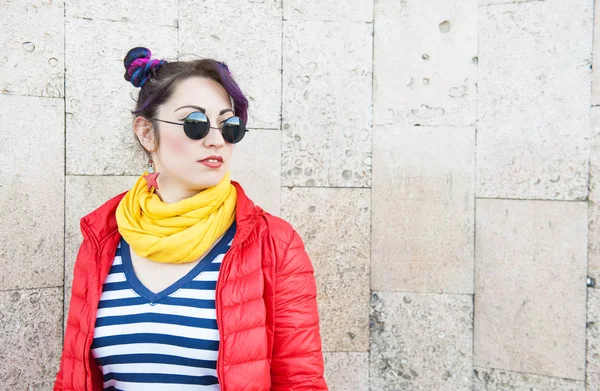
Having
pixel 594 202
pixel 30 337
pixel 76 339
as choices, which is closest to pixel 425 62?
pixel 594 202

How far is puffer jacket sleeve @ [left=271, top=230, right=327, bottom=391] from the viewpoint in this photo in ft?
5.09

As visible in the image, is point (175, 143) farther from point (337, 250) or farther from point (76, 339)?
point (337, 250)

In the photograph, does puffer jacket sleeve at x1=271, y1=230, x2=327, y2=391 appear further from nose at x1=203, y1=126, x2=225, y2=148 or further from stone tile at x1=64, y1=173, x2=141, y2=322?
stone tile at x1=64, y1=173, x2=141, y2=322

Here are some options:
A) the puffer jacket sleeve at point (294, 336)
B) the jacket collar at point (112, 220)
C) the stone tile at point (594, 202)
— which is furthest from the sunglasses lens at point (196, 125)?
the stone tile at point (594, 202)

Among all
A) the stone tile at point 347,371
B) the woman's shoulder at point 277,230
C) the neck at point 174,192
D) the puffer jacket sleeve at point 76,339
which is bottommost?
the stone tile at point 347,371

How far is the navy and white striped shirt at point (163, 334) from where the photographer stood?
150cm

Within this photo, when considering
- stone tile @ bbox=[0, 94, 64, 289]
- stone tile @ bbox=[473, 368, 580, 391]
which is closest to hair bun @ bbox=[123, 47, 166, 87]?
stone tile @ bbox=[0, 94, 64, 289]

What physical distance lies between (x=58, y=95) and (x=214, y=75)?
1387 mm

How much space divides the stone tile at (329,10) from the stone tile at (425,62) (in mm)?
78

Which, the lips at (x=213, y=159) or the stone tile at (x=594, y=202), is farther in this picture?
the stone tile at (x=594, y=202)

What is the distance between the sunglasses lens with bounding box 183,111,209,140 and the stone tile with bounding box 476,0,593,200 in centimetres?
174

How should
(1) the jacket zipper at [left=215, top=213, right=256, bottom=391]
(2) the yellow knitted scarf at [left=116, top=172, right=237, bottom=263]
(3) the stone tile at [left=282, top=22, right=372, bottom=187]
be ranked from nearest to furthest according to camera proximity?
(1) the jacket zipper at [left=215, top=213, right=256, bottom=391] → (2) the yellow knitted scarf at [left=116, top=172, right=237, bottom=263] → (3) the stone tile at [left=282, top=22, right=372, bottom=187]

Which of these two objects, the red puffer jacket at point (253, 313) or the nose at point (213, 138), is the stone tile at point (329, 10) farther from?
the red puffer jacket at point (253, 313)

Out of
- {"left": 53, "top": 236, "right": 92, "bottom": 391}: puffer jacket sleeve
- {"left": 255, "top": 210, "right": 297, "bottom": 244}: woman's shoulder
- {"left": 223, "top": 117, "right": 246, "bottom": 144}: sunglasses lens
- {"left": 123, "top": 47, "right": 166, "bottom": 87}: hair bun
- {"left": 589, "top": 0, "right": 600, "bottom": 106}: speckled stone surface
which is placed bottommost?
{"left": 53, "top": 236, "right": 92, "bottom": 391}: puffer jacket sleeve
